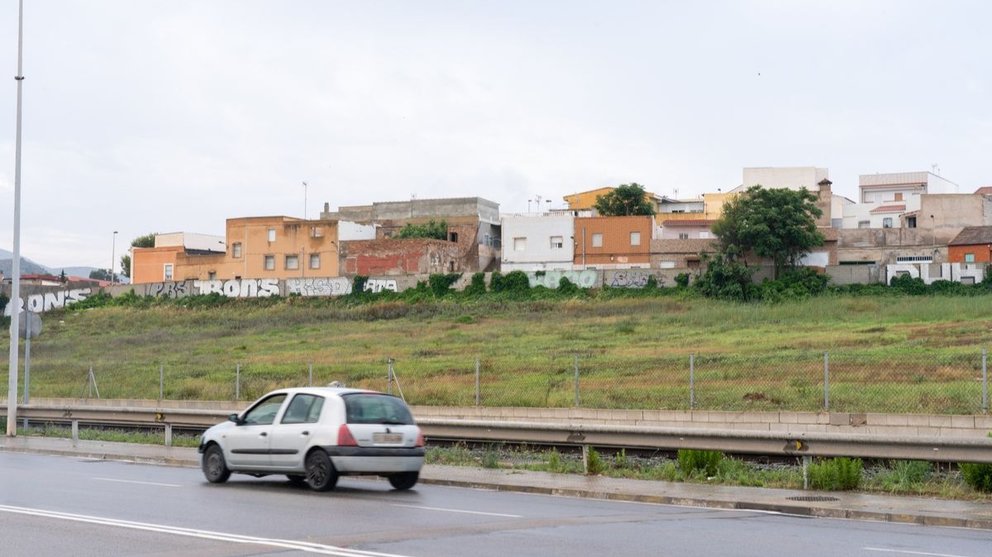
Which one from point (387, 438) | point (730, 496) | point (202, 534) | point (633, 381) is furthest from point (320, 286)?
point (202, 534)

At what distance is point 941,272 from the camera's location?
228ft

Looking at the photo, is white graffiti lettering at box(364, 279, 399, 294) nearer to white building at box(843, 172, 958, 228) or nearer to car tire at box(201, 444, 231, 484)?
white building at box(843, 172, 958, 228)

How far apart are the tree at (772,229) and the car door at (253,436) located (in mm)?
57514

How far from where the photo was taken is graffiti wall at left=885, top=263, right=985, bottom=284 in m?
69.2

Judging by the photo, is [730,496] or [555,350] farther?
[555,350]

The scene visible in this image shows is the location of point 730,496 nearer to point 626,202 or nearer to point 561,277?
point 561,277

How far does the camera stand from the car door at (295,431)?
55.4 feet

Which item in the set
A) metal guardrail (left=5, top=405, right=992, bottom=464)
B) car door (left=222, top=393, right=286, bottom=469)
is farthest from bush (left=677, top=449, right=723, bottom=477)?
car door (left=222, top=393, right=286, bottom=469)

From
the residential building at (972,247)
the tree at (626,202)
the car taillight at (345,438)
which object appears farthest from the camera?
the tree at (626,202)

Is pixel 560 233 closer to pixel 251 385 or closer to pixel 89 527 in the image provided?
pixel 251 385

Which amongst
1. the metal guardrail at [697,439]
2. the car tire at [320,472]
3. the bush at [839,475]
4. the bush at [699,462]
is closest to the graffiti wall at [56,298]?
the metal guardrail at [697,439]

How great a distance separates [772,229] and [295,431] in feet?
196

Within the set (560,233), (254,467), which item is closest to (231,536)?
(254,467)

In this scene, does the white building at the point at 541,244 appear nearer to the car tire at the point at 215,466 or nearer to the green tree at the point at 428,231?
the green tree at the point at 428,231
